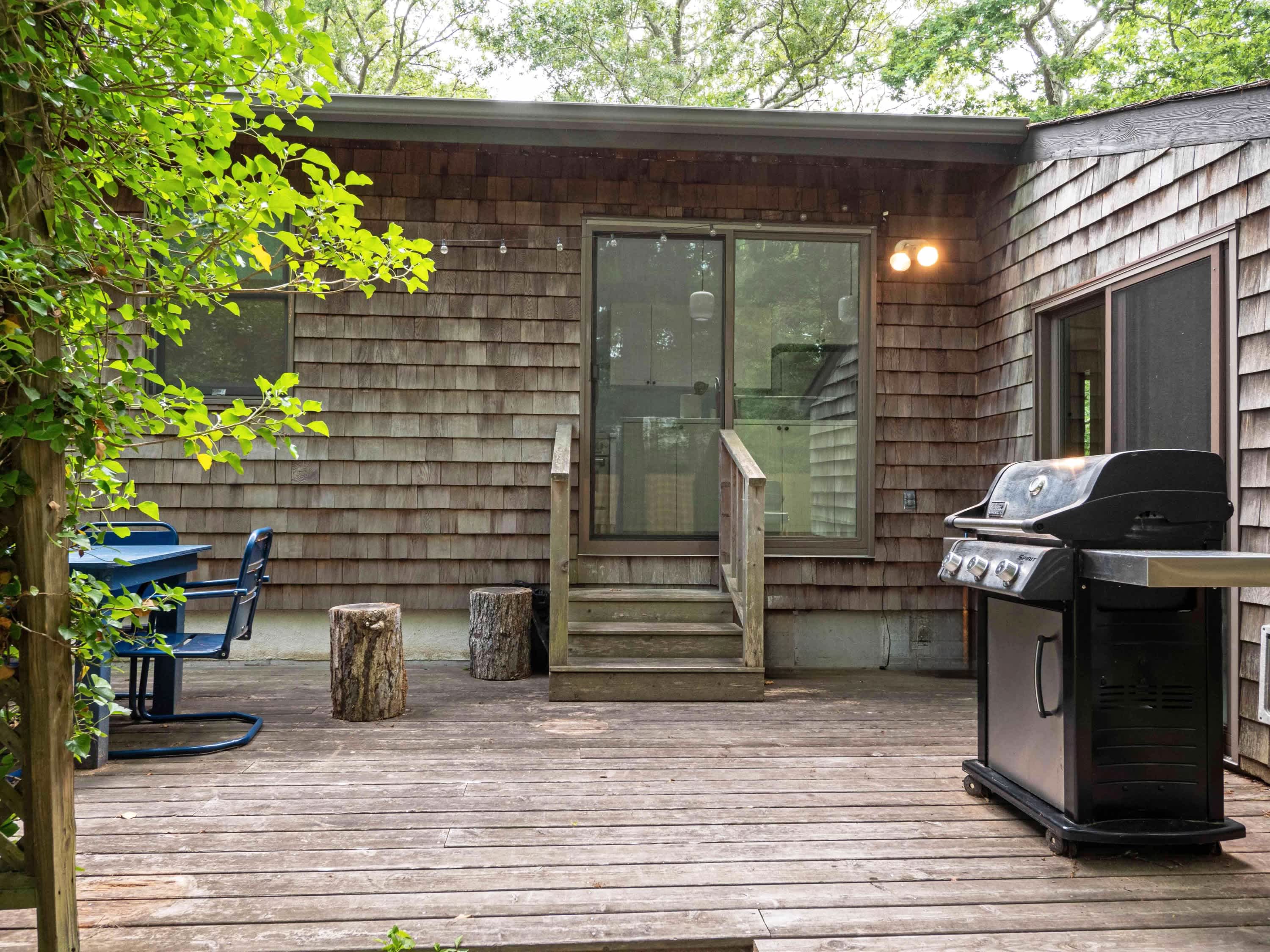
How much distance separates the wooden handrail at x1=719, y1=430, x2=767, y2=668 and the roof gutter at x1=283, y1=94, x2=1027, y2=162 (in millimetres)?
1695

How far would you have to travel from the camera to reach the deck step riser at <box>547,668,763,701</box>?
403 centimetres

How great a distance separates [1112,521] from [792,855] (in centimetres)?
130


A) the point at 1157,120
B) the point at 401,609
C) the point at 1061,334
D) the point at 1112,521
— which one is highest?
the point at 1157,120

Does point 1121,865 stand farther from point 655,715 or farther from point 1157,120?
point 1157,120

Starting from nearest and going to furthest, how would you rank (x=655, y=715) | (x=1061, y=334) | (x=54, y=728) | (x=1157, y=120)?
1. (x=54, y=728)
2. (x=1157, y=120)
3. (x=655, y=715)
4. (x=1061, y=334)

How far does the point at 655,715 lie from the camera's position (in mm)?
3770

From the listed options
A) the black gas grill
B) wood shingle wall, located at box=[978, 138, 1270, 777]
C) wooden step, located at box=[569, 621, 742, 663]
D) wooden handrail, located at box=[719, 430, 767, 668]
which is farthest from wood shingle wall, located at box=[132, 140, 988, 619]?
the black gas grill

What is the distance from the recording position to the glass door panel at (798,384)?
4988 millimetres

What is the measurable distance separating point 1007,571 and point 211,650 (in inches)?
117

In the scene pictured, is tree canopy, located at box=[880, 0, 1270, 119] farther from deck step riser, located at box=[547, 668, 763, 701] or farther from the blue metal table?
the blue metal table

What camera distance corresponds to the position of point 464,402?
4.88 metres

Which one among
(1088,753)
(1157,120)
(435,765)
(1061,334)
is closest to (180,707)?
(435,765)

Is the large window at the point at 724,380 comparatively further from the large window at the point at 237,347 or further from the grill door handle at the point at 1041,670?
the grill door handle at the point at 1041,670

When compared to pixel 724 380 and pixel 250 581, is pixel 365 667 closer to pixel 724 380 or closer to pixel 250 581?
pixel 250 581
